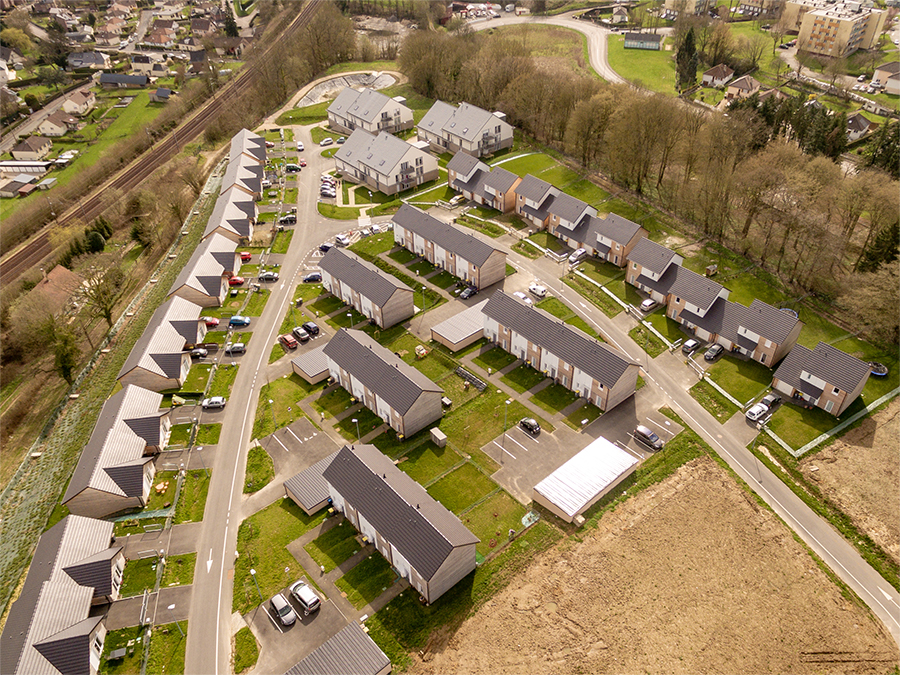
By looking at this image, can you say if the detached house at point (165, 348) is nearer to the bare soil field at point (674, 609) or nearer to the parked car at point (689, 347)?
the bare soil field at point (674, 609)

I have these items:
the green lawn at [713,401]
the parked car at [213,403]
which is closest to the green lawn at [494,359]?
the green lawn at [713,401]

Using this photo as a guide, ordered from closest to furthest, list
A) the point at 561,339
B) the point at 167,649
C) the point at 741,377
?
the point at 167,649, the point at 561,339, the point at 741,377

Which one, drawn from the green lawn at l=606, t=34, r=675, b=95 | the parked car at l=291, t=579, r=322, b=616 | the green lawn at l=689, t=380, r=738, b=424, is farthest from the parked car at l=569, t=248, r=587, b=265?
the green lawn at l=606, t=34, r=675, b=95

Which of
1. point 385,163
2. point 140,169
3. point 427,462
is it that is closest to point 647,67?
point 385,163

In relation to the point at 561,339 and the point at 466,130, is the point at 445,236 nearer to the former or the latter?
the point at 561,339

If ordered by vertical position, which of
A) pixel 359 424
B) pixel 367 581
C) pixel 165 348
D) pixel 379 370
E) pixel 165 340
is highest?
pixel 379 370

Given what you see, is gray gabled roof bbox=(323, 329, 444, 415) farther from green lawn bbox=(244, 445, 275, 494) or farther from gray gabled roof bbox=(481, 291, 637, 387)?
gray gabled roof bbox=(481, 291, 637, 387)

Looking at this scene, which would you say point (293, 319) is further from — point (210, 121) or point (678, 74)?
point (678, 74)
